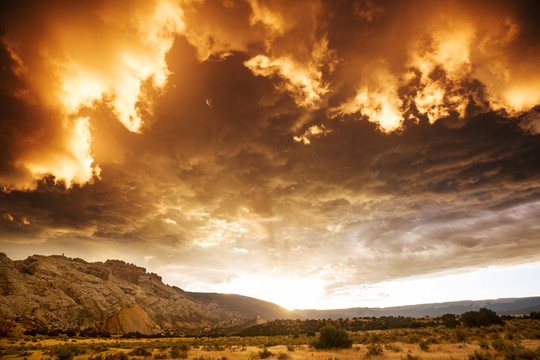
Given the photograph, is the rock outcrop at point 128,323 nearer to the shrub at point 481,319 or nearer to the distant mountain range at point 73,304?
the distant mountain range at point 73,304

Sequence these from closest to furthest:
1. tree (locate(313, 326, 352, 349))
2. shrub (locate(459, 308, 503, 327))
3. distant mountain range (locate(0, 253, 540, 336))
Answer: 1. tree (locate(313, 326, 352, 349))
2. shrub (locate(459, 308, 503, 327))
3. distant mountain range (locate(0, 253, 540, 336))

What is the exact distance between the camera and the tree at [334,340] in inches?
883

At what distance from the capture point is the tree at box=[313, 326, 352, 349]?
73.6ft

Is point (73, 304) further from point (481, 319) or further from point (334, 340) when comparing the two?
point (481, 319)

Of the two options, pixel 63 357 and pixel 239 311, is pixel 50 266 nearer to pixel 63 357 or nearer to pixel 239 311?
pixel 63 357

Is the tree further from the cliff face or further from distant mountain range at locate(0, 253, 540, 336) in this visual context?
the cliff face

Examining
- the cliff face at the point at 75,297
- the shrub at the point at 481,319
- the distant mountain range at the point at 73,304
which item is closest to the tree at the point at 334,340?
the shrub at the point at 481,319

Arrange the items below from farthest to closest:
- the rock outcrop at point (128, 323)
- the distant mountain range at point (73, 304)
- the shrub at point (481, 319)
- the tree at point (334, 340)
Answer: the rock outcrop at point (128, 323)
the distant mountain range at point (73, 304)
the shrub at point (481, 319)
the tree at point (334, 340)

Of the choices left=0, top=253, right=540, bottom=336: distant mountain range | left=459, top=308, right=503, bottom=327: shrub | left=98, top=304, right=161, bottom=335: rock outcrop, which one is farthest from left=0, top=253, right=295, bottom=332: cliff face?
left=459, top=308, right=503, bottom=327: shrub

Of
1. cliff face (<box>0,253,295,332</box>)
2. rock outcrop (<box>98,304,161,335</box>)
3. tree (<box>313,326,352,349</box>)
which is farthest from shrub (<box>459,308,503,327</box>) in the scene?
cliff face (<box>0,253,295,332</box>)

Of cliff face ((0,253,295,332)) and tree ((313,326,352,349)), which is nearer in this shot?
tree ((313,326,352,349))

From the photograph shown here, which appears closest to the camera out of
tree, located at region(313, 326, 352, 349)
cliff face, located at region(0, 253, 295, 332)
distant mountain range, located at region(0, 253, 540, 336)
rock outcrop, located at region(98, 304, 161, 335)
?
tree, located at region(313, 326, 352, 349)

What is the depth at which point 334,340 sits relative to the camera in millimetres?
22734

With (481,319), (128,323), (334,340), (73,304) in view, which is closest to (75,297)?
(73,304)
